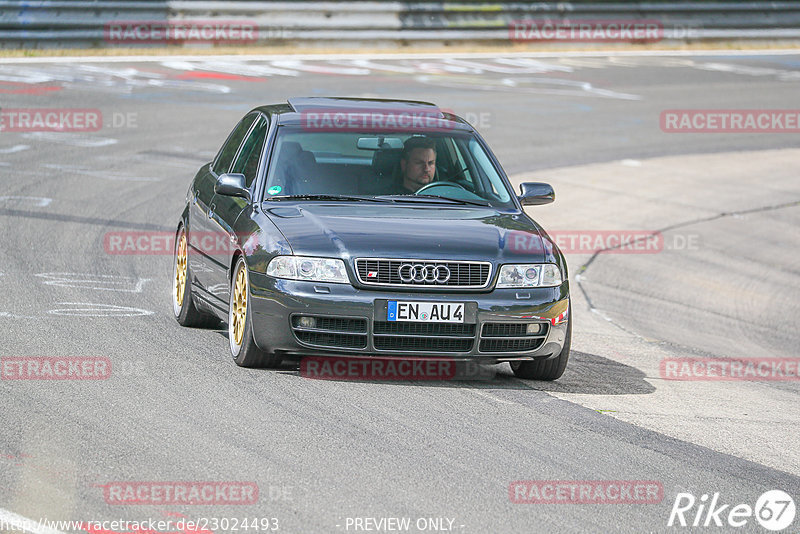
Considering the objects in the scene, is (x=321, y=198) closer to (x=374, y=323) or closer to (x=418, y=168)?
(x=418, y=168)

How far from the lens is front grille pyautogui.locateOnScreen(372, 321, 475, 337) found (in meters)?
7.81

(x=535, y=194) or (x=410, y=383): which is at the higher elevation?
(x=535, y=194)

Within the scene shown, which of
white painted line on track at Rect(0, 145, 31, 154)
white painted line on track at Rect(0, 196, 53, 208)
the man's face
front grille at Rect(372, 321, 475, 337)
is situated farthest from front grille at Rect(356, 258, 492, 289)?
white painted line on track at Rect(0, 145, 31, 154)

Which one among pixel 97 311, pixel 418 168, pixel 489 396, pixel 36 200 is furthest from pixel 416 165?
pixel 36 200

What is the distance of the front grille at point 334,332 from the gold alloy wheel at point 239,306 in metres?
0.48

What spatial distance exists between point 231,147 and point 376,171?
1.58 metres

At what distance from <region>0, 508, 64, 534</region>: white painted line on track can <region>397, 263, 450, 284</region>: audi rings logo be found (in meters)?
3.10

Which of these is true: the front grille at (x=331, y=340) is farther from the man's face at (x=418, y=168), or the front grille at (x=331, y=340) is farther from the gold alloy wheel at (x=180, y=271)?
the gold alloy wheel at (x=180, y=271)

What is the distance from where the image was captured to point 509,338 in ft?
26.4

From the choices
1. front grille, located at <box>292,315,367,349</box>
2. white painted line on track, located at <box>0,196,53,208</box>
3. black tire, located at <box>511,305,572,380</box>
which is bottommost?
white painted line on track, located at <box>0,196,53,208</box>

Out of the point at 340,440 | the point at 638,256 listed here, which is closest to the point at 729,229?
the point at 638,256

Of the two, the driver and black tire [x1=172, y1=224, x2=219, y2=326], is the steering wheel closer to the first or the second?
the driver

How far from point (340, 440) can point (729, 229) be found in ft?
39.8

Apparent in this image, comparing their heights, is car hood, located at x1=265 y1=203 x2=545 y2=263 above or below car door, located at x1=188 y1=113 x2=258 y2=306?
above
